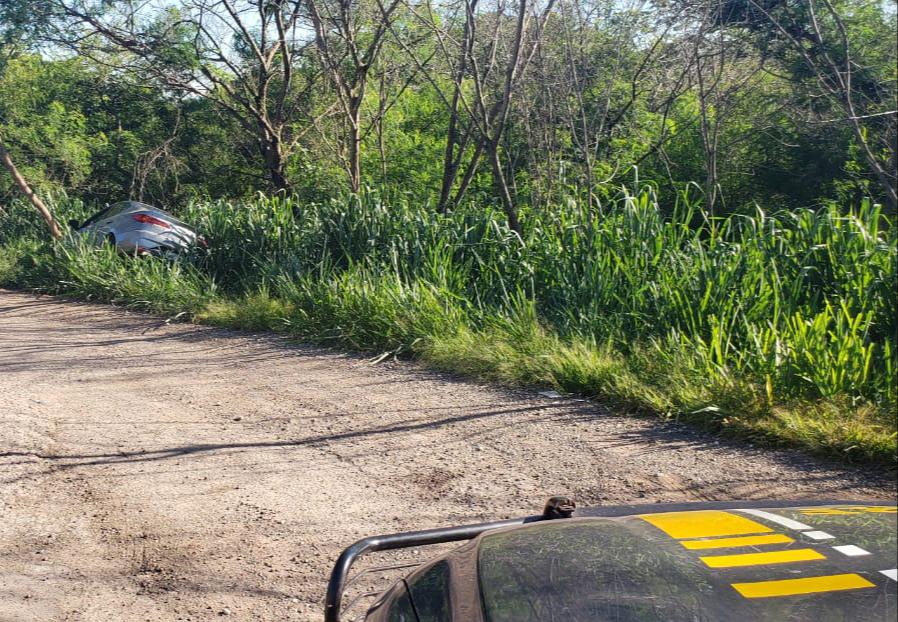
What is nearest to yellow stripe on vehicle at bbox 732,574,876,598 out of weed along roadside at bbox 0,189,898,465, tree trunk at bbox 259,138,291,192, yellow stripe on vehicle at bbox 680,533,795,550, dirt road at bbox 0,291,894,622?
yellow stripe on vehicle at bbox 680,533,795,550

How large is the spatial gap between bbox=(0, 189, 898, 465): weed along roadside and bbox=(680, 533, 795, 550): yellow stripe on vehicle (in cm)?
342

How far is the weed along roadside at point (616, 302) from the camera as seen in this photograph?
5.54 metres

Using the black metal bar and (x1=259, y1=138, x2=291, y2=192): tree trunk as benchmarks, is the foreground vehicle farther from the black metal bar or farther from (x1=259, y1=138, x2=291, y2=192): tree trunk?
(x1=259, y1=138, x2=291, y2=192): tree trunk

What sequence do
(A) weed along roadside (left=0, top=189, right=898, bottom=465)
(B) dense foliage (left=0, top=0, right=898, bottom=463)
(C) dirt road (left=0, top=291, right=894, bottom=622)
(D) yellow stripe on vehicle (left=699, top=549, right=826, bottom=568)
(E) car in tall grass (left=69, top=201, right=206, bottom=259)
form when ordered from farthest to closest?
(E) car in tall grass (left=69, top=201, right=206, bottom=259) < (B) dense foliage (left=0, top=0, right=898, bottom=463) < (A) weed along roadside (left=0, top=189, right=898, bottom=465) < (C) dirt road (left=0, top=291, right=894, bottom=622) < (D) yellow stripe on vehicle (left=699, top=549, right=826, bottom=568)

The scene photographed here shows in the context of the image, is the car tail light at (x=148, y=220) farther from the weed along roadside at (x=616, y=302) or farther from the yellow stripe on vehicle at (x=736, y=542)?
the yellow stripe on vehicle at (x=736, y=542)

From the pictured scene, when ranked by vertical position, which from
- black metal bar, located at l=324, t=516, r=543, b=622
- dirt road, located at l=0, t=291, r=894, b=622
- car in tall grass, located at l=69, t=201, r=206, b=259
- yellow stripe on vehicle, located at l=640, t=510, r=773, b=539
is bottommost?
dirt road, located at l=0, t=291, r=894, b=622

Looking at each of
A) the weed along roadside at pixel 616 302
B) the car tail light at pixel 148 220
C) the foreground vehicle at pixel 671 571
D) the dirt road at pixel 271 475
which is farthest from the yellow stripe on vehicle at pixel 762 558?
the car tail light at pixel 148 220

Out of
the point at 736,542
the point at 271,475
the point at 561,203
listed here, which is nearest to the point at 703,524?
the point at 736,542

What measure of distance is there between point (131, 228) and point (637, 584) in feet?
52.1

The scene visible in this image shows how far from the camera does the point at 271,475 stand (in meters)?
5.11

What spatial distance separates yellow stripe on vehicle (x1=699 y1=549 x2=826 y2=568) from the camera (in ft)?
5.26

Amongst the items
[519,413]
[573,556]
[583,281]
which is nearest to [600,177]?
[583,281]

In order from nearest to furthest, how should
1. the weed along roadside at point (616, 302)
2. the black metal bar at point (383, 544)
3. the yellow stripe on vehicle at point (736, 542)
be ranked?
the yellow stripe on vehicle at point (736, 542)
the black metal bar at point (383, 544)
the weed along roadside at point (616, 302)

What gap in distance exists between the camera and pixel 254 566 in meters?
3.92
